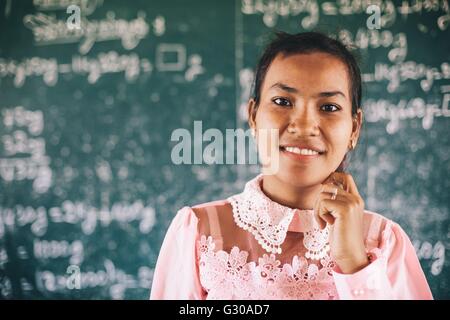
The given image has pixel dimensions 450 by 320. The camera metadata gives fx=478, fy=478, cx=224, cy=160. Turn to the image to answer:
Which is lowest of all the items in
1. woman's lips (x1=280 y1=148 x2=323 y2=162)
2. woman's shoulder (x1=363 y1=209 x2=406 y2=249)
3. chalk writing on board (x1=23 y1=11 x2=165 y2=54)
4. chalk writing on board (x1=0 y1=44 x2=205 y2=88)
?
woman's shoulder (x1=363 y1=209 x2=406 y2=249)

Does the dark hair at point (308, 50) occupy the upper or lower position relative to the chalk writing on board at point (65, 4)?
lower

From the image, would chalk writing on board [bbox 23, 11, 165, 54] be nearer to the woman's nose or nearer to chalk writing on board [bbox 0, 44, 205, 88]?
chalk writing on board [bbox 0, 44, 205, 88]

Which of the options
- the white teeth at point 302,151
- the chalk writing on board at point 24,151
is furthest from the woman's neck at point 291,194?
the chalk writing on board at point 24,151

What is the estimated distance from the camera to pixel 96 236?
176 centimetres

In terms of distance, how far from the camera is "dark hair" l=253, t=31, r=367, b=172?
58.6 inches

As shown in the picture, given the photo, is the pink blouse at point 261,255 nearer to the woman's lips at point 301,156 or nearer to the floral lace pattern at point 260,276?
the floral lace pattern at point 260,276

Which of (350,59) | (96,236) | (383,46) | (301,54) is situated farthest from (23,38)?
(383,46)

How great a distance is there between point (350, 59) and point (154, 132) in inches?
28.6

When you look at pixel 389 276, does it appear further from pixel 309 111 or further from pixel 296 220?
pixel 309 111

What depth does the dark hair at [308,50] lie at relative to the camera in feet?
4.88

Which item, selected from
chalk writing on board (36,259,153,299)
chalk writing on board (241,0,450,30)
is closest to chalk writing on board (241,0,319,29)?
chalk writing on board (241,0,450,30)

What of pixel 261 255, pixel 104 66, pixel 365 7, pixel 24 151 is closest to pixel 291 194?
pixel 261 255

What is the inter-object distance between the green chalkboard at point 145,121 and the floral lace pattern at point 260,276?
34 centimetres
